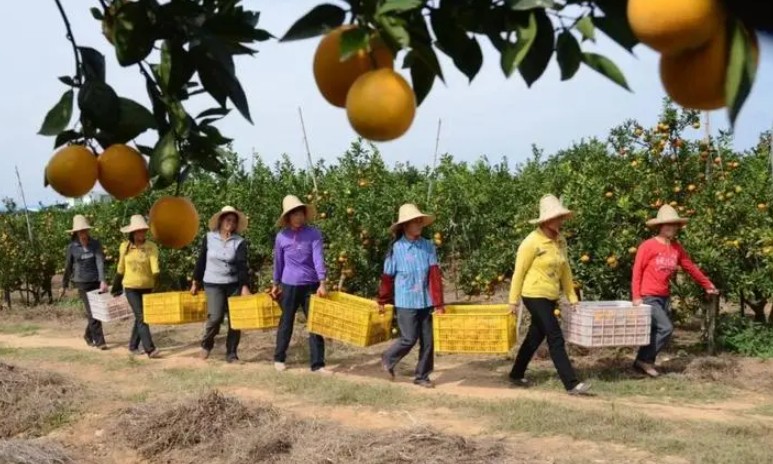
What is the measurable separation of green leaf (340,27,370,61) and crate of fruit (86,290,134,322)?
720 cm

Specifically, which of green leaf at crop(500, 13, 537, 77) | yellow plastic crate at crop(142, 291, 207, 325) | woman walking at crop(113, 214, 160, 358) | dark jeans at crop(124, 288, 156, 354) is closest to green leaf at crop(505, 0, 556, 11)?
green leaf at crop(500, 13, 537, 77)

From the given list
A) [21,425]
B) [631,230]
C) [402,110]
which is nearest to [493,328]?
[631,230]

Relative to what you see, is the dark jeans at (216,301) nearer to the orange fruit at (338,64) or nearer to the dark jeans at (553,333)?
the dark jeans at (553,333)

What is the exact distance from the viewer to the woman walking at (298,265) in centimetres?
640

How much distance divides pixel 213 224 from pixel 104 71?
5.32m

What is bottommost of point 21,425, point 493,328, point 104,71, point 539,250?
point 21,425

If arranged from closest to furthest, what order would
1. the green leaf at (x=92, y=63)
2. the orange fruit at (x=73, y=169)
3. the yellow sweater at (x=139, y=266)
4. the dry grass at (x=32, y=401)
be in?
1. the orange fruit at (x=73, y=169)
2. the green leaf at (x=92, y=63)
3. the dry grass at (x=32, y=401)
4. the yellow sweater at (x=139, y=266)

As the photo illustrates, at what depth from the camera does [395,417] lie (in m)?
5.09

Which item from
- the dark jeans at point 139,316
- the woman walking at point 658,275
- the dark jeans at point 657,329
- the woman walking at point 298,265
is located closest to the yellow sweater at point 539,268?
the woman walking at point 658,275

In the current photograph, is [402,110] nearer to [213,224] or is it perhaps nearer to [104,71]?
[104,71]

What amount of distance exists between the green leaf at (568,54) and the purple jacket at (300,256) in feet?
18.2

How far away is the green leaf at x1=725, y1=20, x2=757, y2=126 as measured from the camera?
71 cm

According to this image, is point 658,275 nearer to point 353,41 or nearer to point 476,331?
point 476,331

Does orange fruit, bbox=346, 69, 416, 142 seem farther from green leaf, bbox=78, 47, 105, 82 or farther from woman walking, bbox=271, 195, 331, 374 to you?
woman walking, bbox=271, 195, 331, 374
